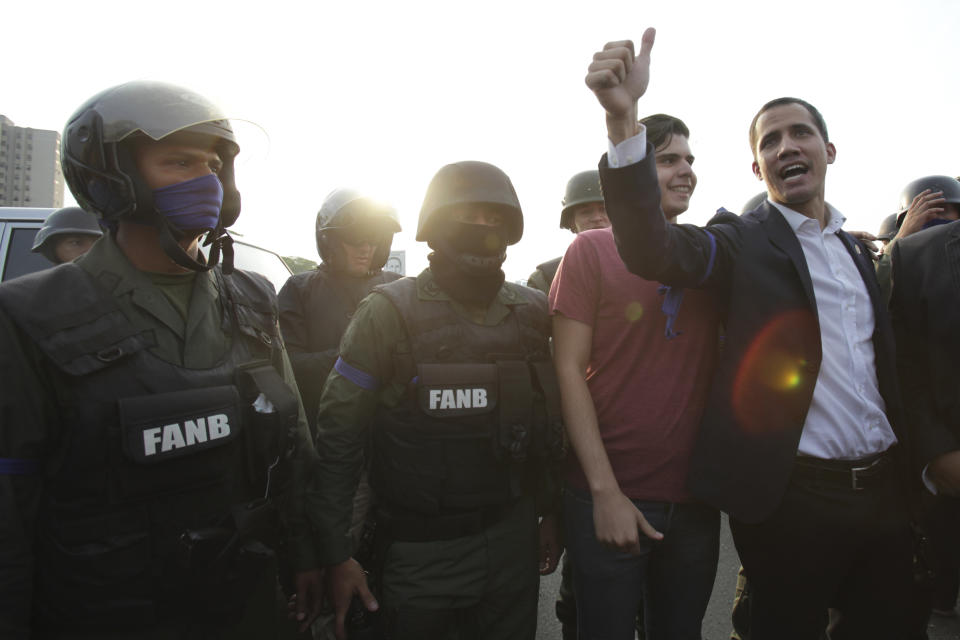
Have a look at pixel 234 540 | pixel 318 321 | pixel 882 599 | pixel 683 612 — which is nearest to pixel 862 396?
pixel 882 599

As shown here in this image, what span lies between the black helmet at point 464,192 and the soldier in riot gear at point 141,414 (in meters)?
0.75

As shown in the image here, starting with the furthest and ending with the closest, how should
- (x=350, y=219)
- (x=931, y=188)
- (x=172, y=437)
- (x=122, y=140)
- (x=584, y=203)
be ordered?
(x=931, y=188) < (x=584, y=203) < (x=350, y=219) < (x=122, y=140) < (x=172, y=437)

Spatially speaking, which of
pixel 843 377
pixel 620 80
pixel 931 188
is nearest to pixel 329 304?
pixel 620 80

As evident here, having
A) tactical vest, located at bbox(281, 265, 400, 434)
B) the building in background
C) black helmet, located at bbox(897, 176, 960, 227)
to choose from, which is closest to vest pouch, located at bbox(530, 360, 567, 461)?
A: tactical vest, located at bbox(281, 265, 400, 434)

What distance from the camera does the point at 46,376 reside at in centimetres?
116

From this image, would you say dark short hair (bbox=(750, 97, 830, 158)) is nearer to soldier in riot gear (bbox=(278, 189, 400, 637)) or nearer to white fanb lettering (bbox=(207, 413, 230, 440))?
soldier in riot gear (bbox=(278, 189, 400, 637))

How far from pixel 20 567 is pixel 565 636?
2378 mm

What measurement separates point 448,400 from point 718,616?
2561mm

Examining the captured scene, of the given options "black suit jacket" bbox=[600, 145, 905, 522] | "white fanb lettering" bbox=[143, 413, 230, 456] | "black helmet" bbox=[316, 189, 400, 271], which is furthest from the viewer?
"black helmet" bbox=[316, 189, 400, 271]

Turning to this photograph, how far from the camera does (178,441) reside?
4.07 feet

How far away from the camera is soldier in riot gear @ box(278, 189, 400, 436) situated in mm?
2801

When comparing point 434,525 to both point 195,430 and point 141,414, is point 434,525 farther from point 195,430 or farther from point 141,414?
point 141,414

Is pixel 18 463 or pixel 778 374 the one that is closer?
pixel 18 463

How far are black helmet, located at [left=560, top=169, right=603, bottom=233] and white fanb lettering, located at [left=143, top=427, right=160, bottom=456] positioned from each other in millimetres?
3055
